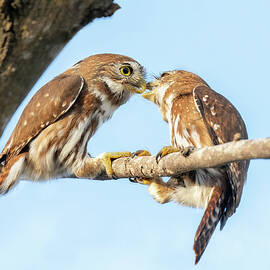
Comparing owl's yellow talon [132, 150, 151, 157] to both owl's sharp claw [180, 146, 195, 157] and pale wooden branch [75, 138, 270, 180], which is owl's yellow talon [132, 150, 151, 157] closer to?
pale wooden branch [75, 138, 270, 180]

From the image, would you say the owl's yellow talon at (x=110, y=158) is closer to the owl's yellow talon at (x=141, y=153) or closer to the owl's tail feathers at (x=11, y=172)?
the owl's yellow talon at (x=141, y=153)

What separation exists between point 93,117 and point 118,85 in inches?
28.0

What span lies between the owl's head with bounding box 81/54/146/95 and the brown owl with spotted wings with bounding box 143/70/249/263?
0.68 m

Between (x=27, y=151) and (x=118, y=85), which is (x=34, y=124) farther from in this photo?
(x=118, y=85)

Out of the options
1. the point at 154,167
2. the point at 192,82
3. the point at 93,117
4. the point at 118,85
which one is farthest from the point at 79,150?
the point at 192,82

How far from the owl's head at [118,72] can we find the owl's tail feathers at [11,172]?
1.46 metres

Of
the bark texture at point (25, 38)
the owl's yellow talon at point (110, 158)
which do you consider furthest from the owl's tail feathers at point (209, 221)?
the bark texture at point (25, 38)

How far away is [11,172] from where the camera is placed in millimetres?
5285

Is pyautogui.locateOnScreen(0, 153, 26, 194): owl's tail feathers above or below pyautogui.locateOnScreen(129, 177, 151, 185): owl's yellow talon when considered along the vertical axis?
above

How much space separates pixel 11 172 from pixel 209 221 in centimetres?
228

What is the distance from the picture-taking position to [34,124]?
5590mm

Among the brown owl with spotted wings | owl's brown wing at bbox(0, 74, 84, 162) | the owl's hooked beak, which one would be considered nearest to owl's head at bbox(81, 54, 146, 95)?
the owl's hooked beak

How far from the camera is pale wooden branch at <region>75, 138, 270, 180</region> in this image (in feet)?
8.98

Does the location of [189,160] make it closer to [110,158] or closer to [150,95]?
[110,158]
